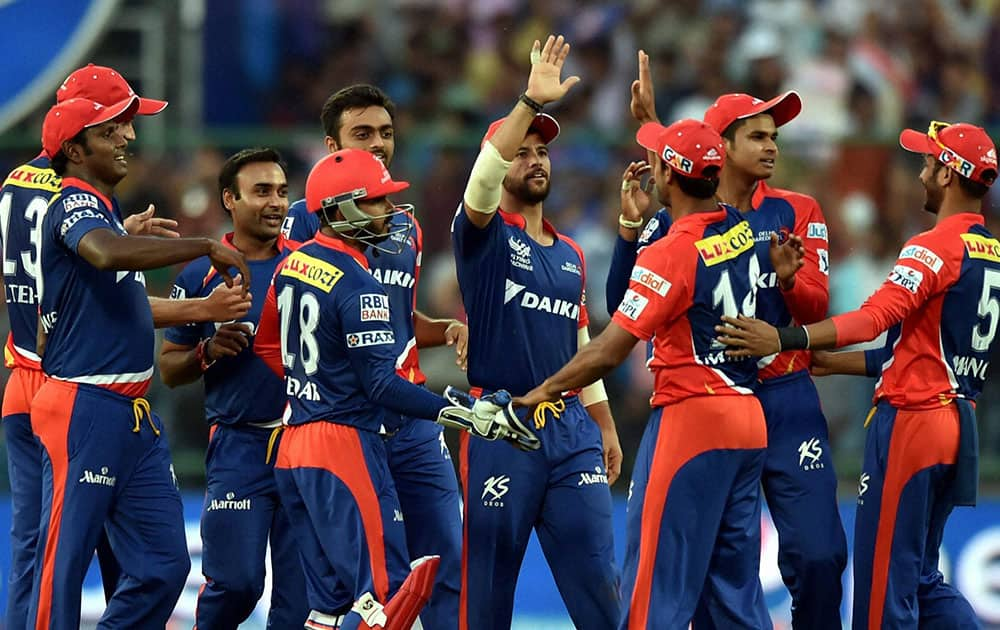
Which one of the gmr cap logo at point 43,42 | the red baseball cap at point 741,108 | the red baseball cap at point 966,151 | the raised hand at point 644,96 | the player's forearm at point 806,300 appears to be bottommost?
the player's forearm at point 806,300

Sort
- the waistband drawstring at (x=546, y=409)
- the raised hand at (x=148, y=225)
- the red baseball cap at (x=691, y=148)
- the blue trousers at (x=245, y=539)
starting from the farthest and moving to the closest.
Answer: the raised hand at (x=148, y=225) → the blue trousers at (x=245, y=539) → the waistband drawstring at (x=546, y=409) → the red baseball cap at (x=691, y=148)

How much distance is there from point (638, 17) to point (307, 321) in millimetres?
7597

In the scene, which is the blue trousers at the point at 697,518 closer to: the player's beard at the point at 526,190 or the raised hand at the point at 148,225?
the player's beard at the point at 526,190

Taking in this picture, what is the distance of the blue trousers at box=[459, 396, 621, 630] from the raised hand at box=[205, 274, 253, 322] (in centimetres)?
127

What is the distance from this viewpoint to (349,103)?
28.3ft

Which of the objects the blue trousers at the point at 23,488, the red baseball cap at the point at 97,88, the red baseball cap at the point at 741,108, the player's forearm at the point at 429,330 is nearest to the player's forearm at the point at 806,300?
the red baseball cap at the point at 741,108

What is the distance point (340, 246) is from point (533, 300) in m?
1.02

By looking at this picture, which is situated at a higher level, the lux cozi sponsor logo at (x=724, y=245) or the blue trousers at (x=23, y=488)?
the lux cozi sponsor logo at (x=724, y=245)

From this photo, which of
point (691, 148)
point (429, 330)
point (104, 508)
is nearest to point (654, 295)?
point (691, 148)

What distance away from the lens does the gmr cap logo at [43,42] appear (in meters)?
12.9

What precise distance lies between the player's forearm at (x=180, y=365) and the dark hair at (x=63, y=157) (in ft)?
3.63

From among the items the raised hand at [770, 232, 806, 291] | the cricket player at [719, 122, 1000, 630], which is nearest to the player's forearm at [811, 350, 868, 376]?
the cricket player at [719, 122, 1000, 630]

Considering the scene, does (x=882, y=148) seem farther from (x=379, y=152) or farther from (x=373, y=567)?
(x=373, y=567)

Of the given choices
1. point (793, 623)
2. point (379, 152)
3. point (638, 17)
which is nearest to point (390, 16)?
point (638, 17)
